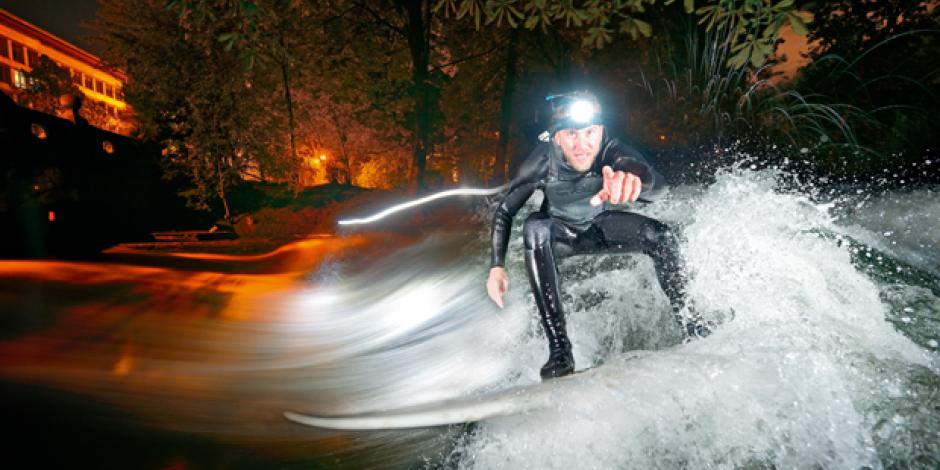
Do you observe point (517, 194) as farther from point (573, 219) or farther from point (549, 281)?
point (549, 281)

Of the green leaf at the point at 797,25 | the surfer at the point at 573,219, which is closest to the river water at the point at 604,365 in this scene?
the surfer at the point at 573,219

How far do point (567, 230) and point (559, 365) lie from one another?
3.21ft

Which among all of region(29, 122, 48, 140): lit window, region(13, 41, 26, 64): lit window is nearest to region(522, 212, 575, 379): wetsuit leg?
region(29, 122, 48, 140): lit window

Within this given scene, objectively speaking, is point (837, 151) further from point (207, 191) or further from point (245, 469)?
point (207, 191)

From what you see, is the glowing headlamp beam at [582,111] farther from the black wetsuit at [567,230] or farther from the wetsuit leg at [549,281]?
the wetsuit leg at [549,281]

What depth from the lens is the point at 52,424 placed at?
3.36 metres

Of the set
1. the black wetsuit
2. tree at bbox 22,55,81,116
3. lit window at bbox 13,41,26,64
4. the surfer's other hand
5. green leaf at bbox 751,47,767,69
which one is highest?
lit window at bbox 13,41,26,64

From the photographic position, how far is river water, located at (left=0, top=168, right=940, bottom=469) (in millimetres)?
2080

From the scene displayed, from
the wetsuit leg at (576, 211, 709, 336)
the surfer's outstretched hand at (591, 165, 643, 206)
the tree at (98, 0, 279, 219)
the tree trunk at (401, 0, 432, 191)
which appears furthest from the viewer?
the tree at (98, 0, 279, 219)

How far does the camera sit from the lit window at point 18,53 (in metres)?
65.2

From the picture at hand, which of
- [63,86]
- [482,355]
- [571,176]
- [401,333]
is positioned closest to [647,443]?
[571,176]

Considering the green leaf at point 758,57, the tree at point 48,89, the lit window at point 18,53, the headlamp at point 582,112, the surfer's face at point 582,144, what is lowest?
the surfer's face at point 582,144

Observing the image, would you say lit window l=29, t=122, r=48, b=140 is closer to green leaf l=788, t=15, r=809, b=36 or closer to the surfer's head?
the surfer's head

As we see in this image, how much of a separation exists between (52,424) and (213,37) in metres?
20.3
